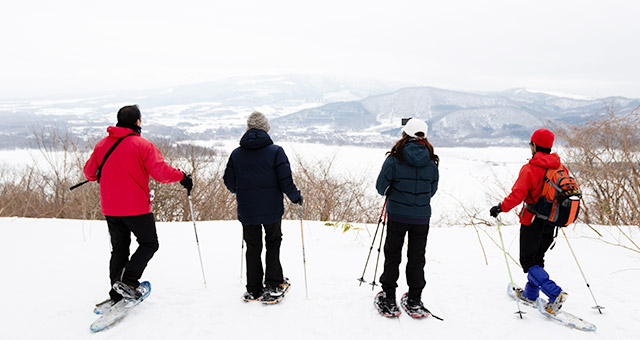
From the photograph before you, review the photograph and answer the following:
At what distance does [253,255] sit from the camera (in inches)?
129

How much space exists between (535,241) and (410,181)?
139cm

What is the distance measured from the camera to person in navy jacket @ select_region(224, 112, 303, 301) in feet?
10.2

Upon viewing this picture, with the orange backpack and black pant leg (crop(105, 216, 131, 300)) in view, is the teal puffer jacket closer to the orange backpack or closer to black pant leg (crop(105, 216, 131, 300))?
the orange backpack

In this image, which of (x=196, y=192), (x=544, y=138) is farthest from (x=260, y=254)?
(x=196, y=192)

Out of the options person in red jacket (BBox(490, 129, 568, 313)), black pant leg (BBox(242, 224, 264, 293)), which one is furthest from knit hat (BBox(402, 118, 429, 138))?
black pant leg (BBox(242, 224, 264, 293))

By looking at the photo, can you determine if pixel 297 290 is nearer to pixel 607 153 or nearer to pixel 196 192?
pixel 607 153

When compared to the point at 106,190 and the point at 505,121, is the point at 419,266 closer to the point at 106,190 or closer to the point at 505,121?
the point at 106,190

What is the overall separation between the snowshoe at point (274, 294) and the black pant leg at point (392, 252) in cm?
104

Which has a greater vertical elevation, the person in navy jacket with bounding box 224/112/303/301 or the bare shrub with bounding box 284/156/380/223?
the person in navy jacket with bounding box 224/112/303/301

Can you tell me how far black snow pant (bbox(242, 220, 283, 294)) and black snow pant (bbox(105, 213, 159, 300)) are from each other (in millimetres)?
886

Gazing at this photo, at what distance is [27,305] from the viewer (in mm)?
3322

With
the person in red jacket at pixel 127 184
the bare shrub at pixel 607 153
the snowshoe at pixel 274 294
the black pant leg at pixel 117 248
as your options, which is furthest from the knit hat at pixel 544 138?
the bare shrub at pixel 607 153

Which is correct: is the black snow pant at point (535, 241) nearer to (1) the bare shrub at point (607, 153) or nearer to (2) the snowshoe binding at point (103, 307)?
(2) the snowshoe binding at point (103, 307)

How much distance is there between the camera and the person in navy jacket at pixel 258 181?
122 inches
